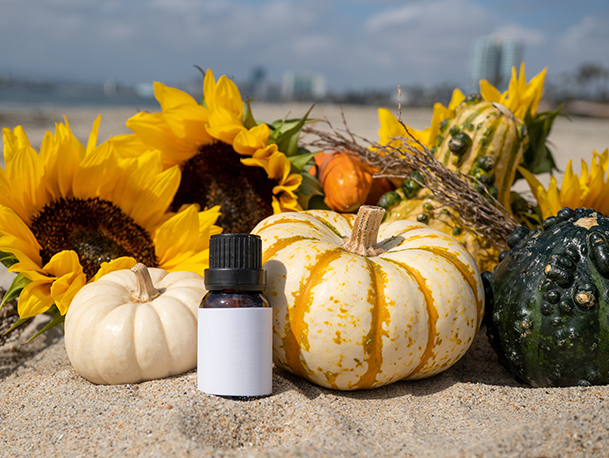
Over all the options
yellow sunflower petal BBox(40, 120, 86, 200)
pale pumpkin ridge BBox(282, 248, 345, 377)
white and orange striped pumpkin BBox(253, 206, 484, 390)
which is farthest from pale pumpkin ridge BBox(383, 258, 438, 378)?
yellow sunflower petal BBox(40, 120, 86, 200)

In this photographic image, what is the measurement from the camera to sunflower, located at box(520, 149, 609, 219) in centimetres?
273

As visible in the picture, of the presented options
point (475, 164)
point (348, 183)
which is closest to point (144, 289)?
point (348, 183)

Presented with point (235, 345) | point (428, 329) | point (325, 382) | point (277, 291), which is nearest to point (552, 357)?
point (428, 329)

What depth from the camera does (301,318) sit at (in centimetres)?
198

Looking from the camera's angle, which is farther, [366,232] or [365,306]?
[366,232]

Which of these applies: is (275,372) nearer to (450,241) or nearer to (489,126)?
(450,241)

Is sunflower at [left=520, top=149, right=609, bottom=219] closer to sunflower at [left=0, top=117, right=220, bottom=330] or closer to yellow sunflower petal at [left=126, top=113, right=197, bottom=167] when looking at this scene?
sunflower at [left=0, top=117, right=220, bottom=330]

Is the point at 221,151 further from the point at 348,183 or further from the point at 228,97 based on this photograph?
the point at 348,183

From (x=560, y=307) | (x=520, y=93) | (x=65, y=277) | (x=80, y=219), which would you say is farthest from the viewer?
(x=520, y=93)

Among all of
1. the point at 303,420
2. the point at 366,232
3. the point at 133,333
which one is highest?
the point at 366,232

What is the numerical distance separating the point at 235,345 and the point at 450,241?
1123mm

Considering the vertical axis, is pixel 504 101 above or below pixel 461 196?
above

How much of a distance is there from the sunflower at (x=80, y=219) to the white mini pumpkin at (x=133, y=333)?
23cm

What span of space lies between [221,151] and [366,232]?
118 centimetres
